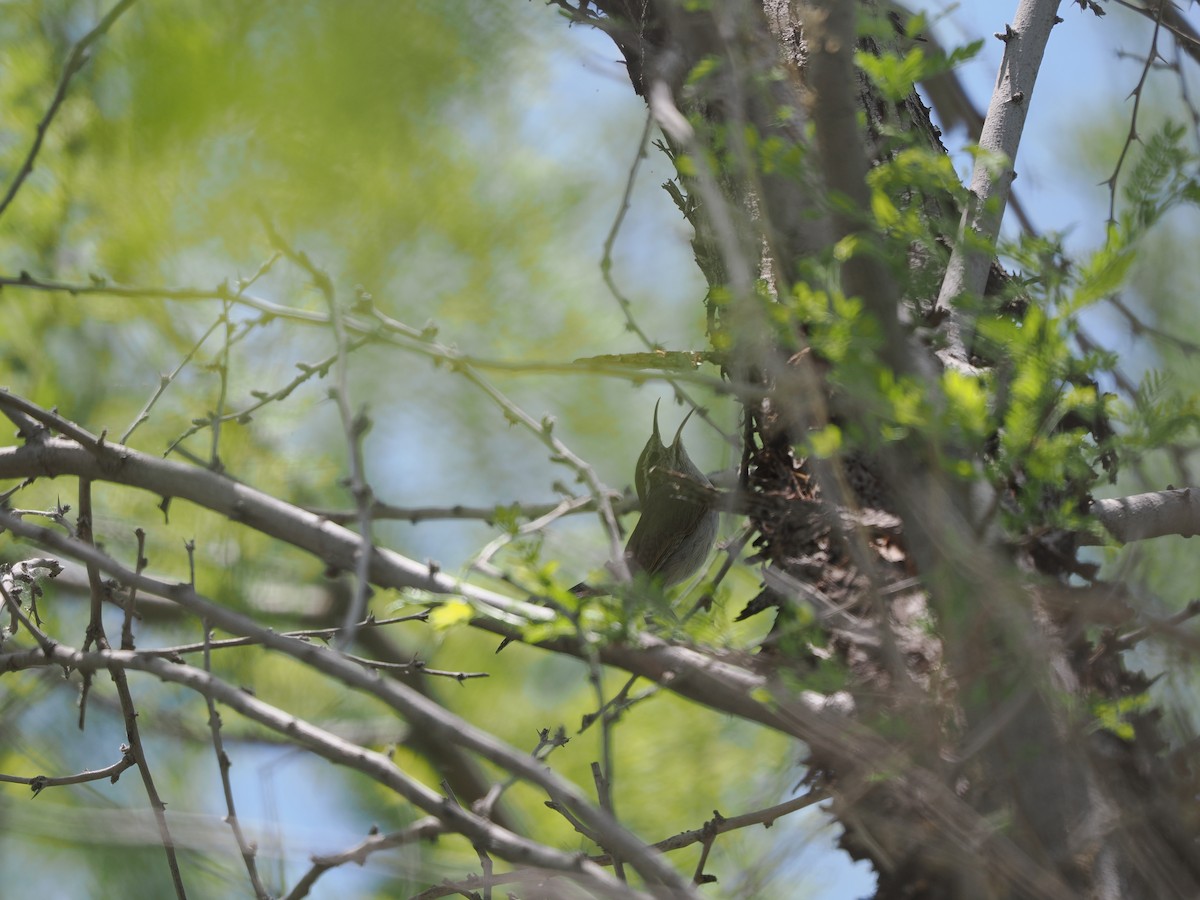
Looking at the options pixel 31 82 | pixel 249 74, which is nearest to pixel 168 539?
pixel 31 82

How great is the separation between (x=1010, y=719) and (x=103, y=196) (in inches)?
121

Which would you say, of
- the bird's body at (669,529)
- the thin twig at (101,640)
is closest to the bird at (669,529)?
the bird's body at (669,529)

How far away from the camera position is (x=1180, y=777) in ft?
3.69

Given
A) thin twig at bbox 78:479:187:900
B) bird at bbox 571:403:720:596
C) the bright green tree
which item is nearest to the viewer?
the bright green tree

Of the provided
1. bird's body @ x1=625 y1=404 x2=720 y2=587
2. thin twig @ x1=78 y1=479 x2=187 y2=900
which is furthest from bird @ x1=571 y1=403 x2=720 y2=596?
thin twig @ x1=78 y1=479 x2=187 y2=900

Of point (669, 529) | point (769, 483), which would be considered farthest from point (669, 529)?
point (769, 483)

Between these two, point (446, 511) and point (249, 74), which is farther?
point (446, 511)

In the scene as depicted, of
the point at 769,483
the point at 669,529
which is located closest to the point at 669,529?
the point at 669,529

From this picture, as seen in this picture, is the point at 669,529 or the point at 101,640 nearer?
the point at 101,640

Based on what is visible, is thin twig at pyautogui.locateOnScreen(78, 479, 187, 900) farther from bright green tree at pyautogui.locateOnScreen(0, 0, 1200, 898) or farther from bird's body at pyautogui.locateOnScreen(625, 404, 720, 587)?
bird's body at pyautogui.locateOnScreen(625, 404, 720, 587)

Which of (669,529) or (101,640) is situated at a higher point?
(669,529)

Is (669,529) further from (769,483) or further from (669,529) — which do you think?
(769,483)

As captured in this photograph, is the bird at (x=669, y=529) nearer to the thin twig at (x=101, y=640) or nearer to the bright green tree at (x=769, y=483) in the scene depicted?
the bright green tree at (x=769, y=483)

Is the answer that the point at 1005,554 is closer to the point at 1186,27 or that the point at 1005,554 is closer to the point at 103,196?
the point at 1186,27
